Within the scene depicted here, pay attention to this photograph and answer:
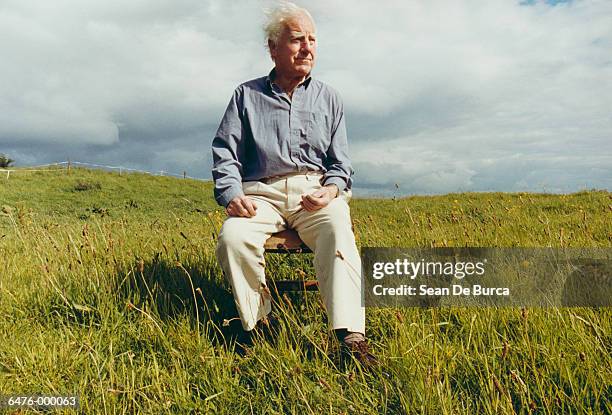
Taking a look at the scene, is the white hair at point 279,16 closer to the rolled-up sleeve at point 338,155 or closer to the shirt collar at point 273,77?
the shirt collar at point 273,77

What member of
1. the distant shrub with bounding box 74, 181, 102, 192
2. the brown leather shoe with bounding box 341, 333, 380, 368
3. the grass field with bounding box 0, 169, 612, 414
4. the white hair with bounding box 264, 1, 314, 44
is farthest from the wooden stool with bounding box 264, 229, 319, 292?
the distant shrub with bounding box 74, 181, 102, 192

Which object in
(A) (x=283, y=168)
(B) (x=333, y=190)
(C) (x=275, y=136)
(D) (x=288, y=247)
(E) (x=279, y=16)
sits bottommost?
(D) (x=288, y=247)

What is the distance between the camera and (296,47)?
133 inches

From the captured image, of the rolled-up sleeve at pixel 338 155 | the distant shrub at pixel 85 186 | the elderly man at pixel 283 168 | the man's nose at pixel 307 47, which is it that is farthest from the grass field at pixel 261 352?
the distant shrub at pixel 85 186

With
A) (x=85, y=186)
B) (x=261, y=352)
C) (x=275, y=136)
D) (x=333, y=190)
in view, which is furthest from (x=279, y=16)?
(x=85, y=186)

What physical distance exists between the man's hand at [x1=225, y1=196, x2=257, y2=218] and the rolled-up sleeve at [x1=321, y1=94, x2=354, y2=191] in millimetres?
606

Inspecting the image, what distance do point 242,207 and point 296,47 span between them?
45.8 inches

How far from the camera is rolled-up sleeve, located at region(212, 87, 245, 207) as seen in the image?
3.30 meters

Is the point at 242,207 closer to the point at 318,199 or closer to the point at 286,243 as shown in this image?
the point at 286,243

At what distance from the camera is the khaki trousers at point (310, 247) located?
2893 millimetres

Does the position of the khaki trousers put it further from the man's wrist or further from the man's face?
the man's face

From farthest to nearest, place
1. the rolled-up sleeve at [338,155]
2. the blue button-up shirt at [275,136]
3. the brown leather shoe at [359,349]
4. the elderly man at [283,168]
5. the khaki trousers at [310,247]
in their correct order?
1. the rolled-up sleeve at [338,155]
2. the blue button-up shirt at [275,136]
3. the elderly man at [283,168]
4. the khaki trousers at [310,247]
5. the brown leather shoe at [359,349]

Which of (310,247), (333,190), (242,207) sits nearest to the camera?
(242,207)

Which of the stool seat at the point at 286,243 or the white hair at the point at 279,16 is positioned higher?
the white hair at the point at 279,16
